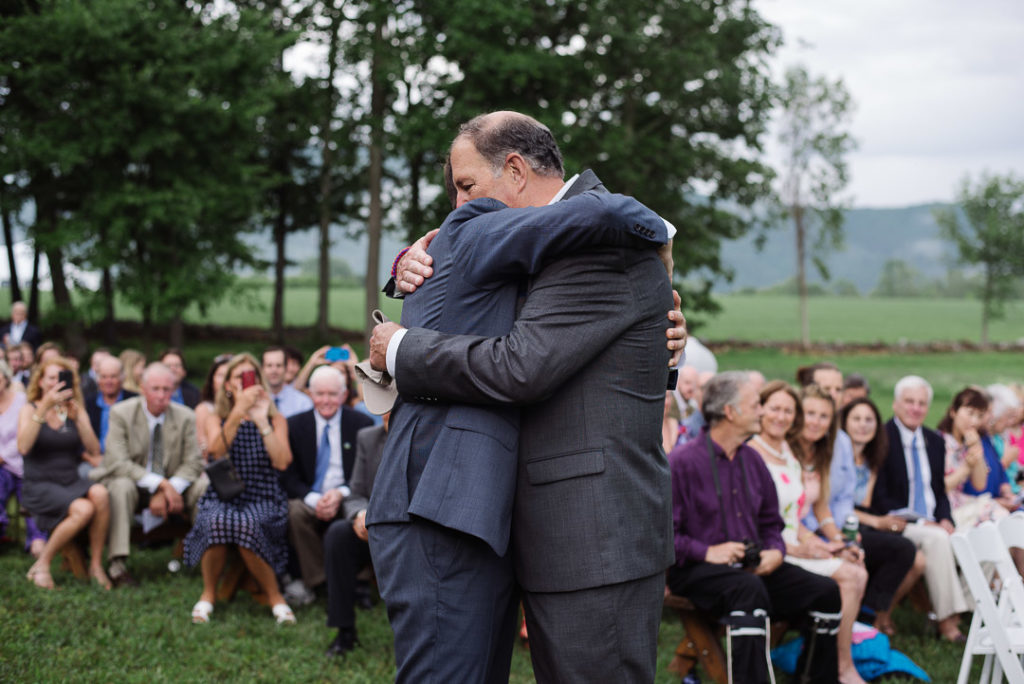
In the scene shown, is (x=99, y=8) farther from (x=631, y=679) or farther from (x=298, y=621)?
(x=631, y=679)

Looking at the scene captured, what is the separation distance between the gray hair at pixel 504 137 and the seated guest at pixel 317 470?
14.4 feet

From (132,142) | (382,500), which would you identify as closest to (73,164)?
(132,142)

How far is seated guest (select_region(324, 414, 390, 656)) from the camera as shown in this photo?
5699 millimetres

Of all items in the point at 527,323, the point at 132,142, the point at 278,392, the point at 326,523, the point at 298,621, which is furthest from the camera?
the point at 132,142

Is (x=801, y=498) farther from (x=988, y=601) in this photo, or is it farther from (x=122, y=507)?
(x=122, y=507)

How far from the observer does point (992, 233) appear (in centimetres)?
3556

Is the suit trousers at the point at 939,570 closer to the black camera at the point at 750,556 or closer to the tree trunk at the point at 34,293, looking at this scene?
the black camera at the point at 750,556

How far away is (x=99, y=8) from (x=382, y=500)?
1563cm

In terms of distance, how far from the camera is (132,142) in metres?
16.8

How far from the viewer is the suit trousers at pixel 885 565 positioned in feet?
20.7

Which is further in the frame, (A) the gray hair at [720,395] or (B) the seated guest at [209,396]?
(B) the seated guest at [209,396]

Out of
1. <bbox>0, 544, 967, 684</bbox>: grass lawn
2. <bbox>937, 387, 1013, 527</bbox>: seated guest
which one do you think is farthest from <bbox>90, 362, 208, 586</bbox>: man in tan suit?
<bbox>937, 387, 1013, 527</bbox>: seated guest

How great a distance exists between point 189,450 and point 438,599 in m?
5.64

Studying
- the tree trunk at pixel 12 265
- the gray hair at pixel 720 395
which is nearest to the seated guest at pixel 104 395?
the gray hair at pixel 720 395
